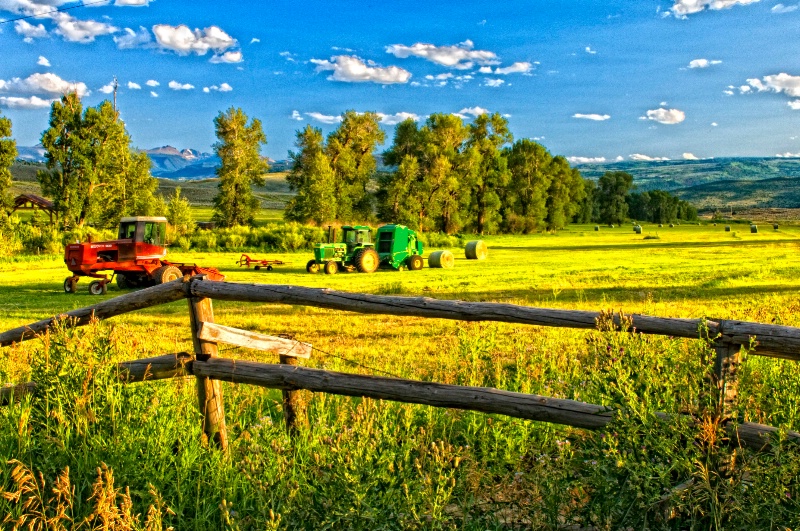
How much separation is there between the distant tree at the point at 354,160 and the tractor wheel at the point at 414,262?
99.2ft

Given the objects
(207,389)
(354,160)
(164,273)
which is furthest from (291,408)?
(354,160)

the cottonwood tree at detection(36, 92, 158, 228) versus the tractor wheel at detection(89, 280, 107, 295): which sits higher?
the cottonwood tree at detection(36, 92, 158, 228)

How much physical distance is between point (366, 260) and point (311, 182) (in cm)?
2932

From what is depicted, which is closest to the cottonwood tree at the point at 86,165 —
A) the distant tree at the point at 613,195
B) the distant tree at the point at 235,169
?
the distant tree at the point at 235,169

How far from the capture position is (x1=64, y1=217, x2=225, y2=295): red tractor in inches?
741

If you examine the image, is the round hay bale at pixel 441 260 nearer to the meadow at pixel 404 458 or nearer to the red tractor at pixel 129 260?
the red tractor at pixel 129 260

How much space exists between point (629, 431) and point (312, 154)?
55.9 meters

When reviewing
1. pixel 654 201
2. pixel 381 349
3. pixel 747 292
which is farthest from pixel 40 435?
pixel 654 201

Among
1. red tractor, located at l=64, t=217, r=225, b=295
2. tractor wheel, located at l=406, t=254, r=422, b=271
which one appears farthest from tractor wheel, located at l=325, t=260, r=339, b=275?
red tractor, located at l=64, t=217, r=225, b=295

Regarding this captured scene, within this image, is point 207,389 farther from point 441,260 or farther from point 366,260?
point 441,260

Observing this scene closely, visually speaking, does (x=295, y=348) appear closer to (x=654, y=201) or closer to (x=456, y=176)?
(x=456, y=176)

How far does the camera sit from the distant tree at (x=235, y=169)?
54.2 metres

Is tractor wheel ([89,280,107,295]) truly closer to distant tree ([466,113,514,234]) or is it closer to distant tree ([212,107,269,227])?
distant tree ([212,107,269,227])

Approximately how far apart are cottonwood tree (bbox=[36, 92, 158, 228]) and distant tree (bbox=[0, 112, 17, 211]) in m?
1.90
